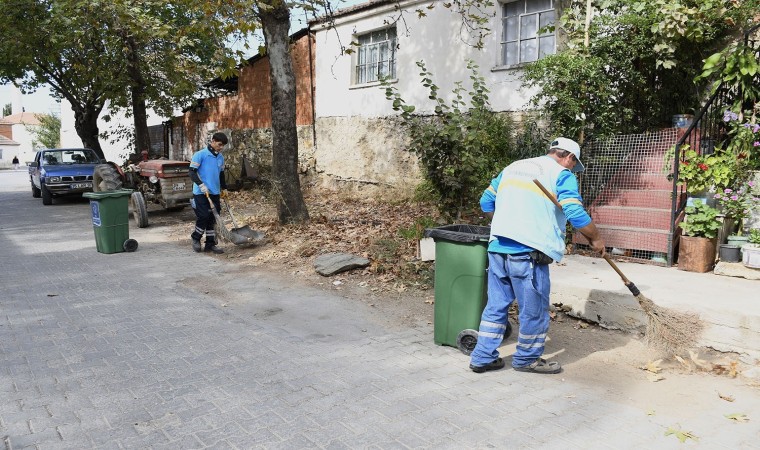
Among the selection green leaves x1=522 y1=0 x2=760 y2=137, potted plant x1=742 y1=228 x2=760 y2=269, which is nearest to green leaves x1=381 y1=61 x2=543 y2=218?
green leaves x1=522 y1=0 x2=760 y2=137

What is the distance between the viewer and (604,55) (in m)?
8.04

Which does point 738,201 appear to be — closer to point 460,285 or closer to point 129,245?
point 460,285

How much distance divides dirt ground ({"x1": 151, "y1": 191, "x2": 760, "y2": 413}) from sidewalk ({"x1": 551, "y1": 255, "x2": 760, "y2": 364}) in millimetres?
125

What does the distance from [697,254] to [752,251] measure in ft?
1.70

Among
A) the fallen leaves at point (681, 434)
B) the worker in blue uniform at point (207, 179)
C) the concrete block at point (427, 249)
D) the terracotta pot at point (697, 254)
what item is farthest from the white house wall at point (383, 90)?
the fallen leaves at point (681, 434)

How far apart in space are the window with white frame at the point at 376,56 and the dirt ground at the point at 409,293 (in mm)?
3442

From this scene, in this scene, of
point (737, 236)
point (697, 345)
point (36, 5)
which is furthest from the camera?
point (36, 5)

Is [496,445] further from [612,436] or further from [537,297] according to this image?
[537,297]

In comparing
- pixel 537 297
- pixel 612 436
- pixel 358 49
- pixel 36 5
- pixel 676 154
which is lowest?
pixel 612 436

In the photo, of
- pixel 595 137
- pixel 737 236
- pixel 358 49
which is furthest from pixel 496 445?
pixel 358 49

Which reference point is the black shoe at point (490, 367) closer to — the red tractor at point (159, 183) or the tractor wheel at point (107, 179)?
the red tractor at point (159, 183)

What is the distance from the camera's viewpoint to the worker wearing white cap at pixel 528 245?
4.32 meters

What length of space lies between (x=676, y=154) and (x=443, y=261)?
3.57m

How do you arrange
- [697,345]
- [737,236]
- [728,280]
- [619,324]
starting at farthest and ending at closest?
[737,236]
[728,280]
[619,324]
[697,345]
